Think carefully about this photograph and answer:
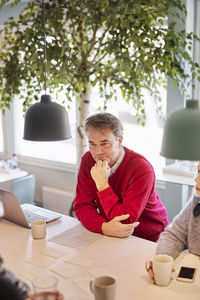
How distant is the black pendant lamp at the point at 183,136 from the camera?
124 cm

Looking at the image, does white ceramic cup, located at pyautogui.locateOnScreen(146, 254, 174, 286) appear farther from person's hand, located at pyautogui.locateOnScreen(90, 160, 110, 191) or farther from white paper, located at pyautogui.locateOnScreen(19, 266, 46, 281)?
person's hand, located at pyautogui.locateOnScreen(90, 160, 110, 191)

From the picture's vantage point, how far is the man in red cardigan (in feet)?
7.04

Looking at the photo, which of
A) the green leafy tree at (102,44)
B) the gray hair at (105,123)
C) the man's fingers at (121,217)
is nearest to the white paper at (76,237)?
the man's fingers at (121,217)

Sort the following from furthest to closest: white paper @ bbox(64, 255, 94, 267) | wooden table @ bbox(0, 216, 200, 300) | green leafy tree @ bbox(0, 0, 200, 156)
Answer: green leafy tree @ bbox(0, 0, 200, 156), white paper @ bbox(64, 255, 94, 267), wooden table @ bbox(0, 216, 200, 300)

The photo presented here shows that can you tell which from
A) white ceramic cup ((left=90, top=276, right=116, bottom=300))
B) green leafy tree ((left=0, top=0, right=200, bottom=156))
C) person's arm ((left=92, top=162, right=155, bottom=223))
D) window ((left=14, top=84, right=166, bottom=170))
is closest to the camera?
white ceramic cup ((left=90, top=276, right=116, bottom=300))

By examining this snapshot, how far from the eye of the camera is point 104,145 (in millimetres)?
2266

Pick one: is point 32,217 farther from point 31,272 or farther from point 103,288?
point 103,288

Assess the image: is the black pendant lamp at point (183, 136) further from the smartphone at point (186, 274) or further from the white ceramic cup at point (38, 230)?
the white ceramic cup at point (38, 230)

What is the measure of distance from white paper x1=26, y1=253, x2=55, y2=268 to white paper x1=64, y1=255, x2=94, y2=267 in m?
0.08

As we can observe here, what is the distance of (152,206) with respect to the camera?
91.0 inches

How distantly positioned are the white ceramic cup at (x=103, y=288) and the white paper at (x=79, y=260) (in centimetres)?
33

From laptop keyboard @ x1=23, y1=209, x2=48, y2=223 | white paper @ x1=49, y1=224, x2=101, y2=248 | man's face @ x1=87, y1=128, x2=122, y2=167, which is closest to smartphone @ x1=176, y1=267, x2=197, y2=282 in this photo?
white paper @ x1=49, y1=224, x2=101, y2=248

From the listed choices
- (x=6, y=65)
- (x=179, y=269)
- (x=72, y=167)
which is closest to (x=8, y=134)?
(x=72, y=167)

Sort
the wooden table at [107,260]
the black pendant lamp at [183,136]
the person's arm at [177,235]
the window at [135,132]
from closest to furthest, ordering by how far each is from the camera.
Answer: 1. the black pendant lamp at [183,136]
2. the wooden table at [107,260]
3. the person's arm at [177,235]
4. the window at [135,132]
